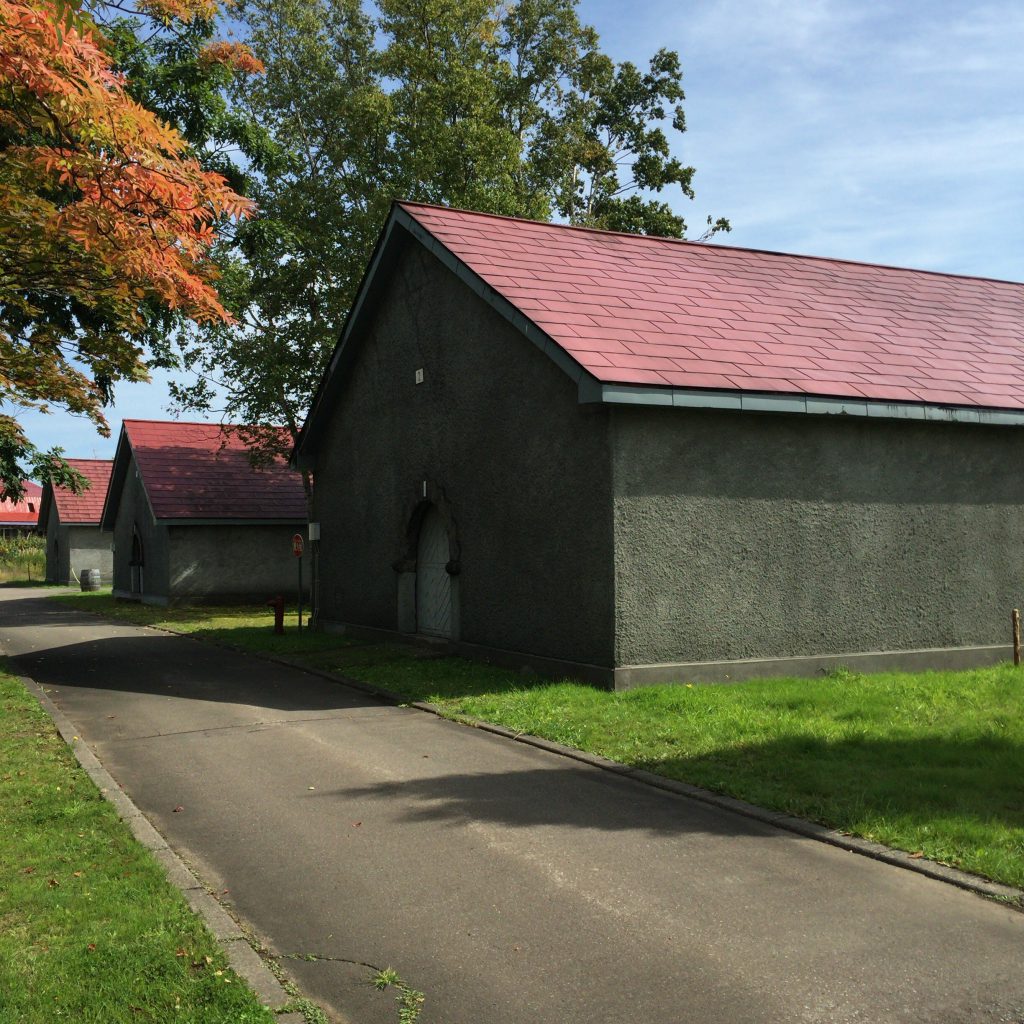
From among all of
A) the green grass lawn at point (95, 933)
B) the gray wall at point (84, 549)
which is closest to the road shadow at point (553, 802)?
the green grass lawn at point (95, 933)

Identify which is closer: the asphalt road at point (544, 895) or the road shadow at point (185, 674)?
the asphalt road at point (544, 895)

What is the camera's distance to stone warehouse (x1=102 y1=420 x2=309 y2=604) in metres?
30.7

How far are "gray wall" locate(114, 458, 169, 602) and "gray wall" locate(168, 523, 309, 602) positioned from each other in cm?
46

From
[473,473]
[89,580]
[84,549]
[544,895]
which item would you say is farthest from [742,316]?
[84,549]

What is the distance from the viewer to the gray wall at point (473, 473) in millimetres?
12672

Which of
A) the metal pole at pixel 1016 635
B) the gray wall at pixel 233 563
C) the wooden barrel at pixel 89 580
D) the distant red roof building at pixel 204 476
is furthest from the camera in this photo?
the wooden barrel at pixel 89 580

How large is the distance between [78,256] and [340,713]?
5.94 metres

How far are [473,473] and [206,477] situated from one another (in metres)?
19.7

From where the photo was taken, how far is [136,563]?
34656 mm

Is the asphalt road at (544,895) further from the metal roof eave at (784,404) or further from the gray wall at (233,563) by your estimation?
the gray wall at (233,563)

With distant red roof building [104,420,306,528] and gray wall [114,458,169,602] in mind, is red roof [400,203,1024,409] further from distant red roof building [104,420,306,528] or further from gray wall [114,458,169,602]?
gray wall [114,458,169,602]

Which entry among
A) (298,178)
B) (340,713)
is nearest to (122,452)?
(298,178)

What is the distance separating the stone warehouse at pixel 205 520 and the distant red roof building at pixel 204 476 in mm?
30

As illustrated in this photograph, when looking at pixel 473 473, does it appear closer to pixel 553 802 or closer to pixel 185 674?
pixel 185 674
